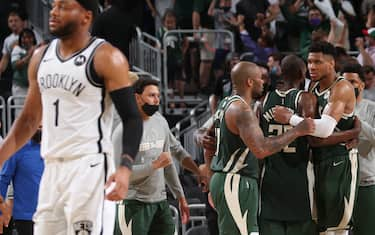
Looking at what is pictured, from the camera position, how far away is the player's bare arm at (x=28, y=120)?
655cm

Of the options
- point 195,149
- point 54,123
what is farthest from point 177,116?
point 54,123

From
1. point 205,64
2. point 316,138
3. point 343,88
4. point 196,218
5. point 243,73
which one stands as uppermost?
point 205,64

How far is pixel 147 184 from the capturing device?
9.08 metres

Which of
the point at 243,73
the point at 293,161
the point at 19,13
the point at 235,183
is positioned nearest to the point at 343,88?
the point at 293,161

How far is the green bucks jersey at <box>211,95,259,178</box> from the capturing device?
858 centimetres

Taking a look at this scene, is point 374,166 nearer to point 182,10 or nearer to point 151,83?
point 151,83

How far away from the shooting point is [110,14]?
1350 cm

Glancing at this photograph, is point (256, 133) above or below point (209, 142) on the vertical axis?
above

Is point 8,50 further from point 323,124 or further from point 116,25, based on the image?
point 323,124

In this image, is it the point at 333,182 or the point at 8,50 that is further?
the point at 8,50

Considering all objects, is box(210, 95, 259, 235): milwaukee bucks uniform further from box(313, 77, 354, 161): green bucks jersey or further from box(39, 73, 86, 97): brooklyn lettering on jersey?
box(39, 73, 86, 97): brooklyn lettering on jersey

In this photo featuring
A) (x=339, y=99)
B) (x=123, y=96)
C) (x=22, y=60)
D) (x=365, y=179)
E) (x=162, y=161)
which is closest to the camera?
(x=123, y=96)

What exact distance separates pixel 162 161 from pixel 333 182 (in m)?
1.67

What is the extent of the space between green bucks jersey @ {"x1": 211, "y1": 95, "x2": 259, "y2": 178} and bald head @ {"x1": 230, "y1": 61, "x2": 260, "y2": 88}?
0.53 ft
